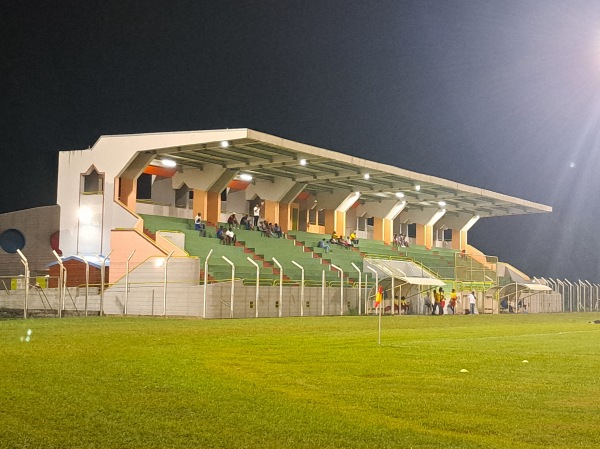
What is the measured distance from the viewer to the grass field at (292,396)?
23.7 ft

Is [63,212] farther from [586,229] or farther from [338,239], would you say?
[586,229]

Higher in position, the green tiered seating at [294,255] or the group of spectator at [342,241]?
the group of spectator at [342,241]

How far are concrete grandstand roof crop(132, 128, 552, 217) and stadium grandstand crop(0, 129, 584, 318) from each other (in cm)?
11

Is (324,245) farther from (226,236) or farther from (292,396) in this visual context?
(292,396)

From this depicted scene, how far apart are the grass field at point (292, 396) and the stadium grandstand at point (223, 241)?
641 inches

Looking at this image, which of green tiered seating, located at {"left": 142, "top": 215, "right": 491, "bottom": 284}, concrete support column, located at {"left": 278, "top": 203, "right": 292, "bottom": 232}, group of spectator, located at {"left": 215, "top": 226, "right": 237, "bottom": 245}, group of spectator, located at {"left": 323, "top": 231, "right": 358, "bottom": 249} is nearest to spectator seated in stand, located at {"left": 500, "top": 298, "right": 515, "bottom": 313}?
green tiered seating, located at {"left": 142, "top": 215, "right": 491, "bottom": 284}

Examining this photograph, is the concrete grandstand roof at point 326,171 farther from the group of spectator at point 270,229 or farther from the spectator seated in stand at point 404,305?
the spectator seated in stand at point 404,305

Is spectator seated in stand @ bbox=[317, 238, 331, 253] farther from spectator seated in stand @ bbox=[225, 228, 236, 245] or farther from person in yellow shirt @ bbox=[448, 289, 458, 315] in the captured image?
person in yellow shirt @ bbox=[448, 289, 458, 315]

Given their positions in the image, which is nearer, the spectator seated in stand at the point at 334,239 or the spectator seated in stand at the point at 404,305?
the spectator seated in stand at the point at 404,305

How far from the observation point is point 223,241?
→ 43.2 metres

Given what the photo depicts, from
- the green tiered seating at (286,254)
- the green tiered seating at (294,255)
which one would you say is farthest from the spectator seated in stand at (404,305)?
the green tiered seating at (286,254)

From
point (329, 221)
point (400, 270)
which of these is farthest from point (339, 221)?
point (400, 270)

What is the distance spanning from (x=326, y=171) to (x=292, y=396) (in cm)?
4199

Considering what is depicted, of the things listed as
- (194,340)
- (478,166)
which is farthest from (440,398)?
(478,166)
